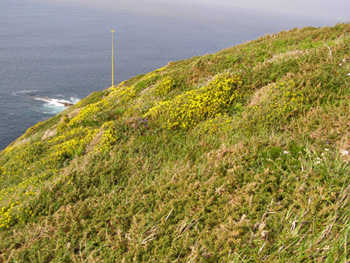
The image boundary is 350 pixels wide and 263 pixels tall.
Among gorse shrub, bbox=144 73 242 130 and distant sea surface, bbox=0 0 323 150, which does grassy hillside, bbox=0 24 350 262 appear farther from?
distant sea surface, bbox=0 0 323 150

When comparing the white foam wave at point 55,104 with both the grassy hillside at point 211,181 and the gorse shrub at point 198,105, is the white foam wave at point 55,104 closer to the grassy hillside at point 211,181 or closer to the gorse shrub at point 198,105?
the grassy hillside at point 211,181

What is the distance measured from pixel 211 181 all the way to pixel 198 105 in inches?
219

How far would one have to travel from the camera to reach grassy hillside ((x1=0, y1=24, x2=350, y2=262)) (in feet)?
17.9

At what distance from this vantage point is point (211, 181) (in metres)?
7.12

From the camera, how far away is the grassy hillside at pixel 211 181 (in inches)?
214

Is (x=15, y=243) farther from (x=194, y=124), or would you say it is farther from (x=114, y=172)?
(x=194, y=124)

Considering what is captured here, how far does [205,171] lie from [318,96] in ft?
20.5

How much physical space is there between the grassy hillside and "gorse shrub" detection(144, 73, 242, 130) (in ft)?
0.22

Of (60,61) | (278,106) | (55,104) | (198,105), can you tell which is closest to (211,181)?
(278,106)

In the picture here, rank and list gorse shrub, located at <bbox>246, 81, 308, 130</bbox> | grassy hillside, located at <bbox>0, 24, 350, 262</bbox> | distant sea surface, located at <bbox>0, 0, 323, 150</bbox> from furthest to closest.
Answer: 1. distant sea surface, located at <bbox>0, 0, 323, 150</bbox>
2. gorse shrub, located at <bbox>246, 81, 308, 130</bbox>
3. grassy hillside, located at <bbox>0, 24, 350, 262</bbox>

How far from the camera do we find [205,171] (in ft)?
25.0

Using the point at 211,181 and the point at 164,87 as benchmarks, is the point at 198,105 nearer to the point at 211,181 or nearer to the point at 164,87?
the point at 164,87

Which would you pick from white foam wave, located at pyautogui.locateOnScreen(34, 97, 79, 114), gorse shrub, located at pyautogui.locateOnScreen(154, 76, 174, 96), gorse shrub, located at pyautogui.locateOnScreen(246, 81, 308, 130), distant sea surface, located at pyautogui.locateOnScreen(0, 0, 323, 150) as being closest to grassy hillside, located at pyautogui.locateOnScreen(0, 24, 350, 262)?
gorse shrub, located at pyautogui.locateOnScreen(246, 81, 308, 130)

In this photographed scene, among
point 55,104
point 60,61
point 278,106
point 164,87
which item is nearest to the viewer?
point 278,106
